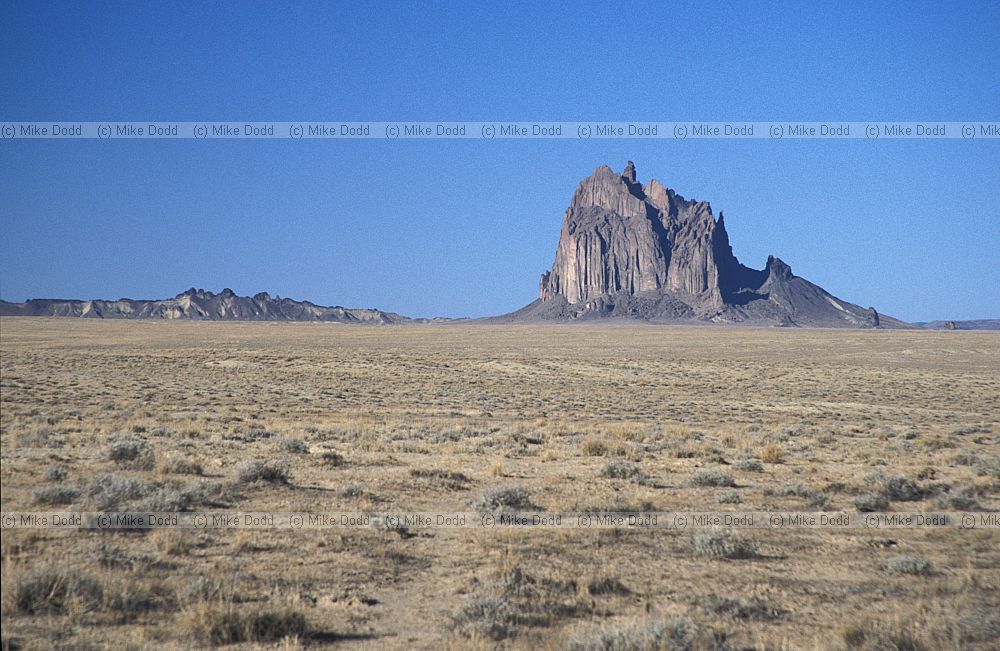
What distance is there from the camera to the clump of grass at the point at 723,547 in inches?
345

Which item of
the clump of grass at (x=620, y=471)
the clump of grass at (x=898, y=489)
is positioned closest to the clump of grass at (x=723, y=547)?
the clump of grass at (x=620, y=471)

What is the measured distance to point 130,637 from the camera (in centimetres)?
558

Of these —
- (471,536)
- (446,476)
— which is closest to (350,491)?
(446,476)

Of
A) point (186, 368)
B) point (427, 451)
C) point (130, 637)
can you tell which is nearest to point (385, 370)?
point (186, 368)

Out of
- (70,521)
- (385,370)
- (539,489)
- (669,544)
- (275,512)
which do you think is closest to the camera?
(70,521)

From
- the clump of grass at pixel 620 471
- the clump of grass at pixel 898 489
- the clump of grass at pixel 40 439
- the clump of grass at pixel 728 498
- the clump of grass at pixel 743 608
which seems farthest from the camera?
the clump of grass at pixel 620 471

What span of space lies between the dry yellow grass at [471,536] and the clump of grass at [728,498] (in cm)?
14

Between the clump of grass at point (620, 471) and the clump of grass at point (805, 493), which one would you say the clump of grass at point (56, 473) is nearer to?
the clump of grass at point (620, 471)

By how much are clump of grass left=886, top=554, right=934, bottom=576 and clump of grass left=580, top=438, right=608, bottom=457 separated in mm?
8560

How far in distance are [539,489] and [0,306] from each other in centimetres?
16913

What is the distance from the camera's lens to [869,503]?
11.5 meters

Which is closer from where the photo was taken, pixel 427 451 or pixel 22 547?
pixel 22 547

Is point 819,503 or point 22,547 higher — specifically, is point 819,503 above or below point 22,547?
below

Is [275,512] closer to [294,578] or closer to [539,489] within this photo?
[294,578]
